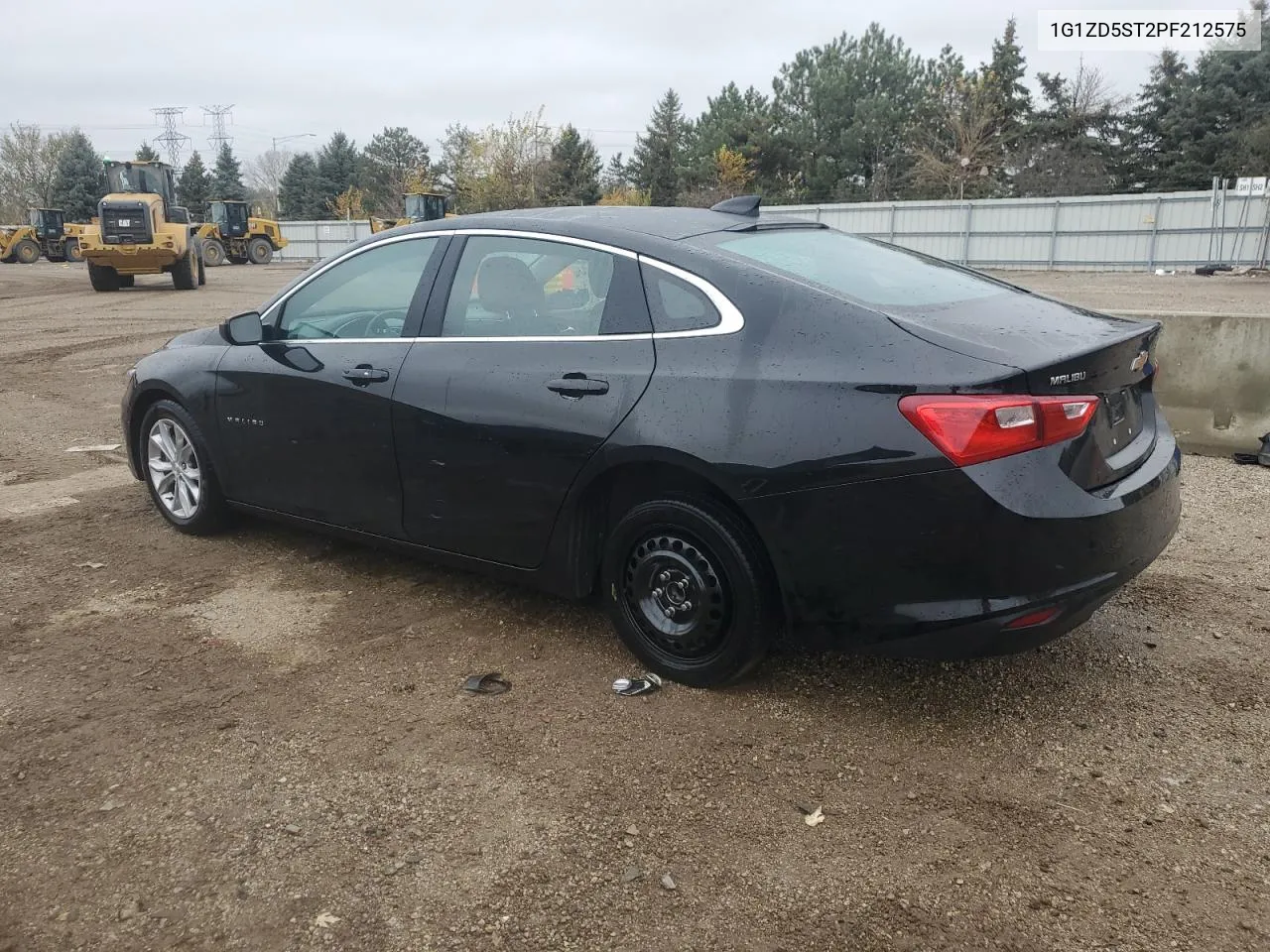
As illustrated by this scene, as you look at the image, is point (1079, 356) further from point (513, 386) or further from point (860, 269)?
point (513, 386)

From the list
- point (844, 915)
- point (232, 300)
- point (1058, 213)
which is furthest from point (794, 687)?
point (1058, 213)

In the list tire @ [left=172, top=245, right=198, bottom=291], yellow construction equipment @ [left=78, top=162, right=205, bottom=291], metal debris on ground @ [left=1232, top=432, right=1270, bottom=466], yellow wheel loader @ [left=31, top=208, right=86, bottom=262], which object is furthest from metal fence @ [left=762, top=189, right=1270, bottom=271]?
yellow wheel loader @ [left=31, top=208, right=86, bottom=262]

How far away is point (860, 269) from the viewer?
3664mm

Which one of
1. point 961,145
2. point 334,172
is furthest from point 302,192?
point 961,145

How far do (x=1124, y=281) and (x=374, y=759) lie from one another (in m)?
27.3

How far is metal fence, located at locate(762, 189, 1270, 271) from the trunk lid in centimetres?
2637

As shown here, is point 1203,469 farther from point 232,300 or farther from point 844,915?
point 232,300

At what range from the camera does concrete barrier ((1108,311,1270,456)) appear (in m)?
6.24

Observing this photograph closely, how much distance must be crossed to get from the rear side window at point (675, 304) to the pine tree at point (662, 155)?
56.8 meters

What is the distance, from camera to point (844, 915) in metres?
2.43

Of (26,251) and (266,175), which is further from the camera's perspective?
(266,175)

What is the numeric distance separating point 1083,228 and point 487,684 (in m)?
32.0

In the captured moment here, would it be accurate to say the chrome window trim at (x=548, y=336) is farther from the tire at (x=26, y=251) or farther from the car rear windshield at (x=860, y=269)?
the tire at (x=26, y=251)

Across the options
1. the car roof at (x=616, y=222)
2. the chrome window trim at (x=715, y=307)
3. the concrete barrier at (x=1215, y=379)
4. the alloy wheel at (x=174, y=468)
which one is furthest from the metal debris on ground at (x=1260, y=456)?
the alloy wheel at (x=174, y=468)
